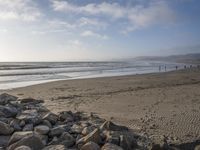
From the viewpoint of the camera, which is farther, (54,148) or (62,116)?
(62,116)

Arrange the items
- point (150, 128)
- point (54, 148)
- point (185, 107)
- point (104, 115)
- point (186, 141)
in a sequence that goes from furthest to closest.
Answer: point (185, 107)
point (104, 115)
point (150, 128)
point (186, 141)
point (54, 148)

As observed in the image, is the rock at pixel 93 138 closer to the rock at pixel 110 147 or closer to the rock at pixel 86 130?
the rock at pixel 110 147

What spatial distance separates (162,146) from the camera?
5.74 metres

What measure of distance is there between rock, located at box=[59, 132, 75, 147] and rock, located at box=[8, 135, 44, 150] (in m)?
0.58

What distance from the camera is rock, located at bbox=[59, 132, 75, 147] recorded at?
6.11 metres

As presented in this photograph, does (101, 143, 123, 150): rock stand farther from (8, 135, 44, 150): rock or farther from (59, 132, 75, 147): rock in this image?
(8, 135, 44, 150): rock

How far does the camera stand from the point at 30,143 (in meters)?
5.59

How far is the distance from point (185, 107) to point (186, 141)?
454 cm

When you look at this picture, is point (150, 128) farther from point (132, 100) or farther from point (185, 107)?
point (132, 100)

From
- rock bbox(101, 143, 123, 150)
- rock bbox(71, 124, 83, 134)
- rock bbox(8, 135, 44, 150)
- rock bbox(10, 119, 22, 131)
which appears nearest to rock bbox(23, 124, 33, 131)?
rock bbox(10, 119, 22, 131)

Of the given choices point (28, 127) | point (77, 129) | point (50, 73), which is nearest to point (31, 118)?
point (28, 127)

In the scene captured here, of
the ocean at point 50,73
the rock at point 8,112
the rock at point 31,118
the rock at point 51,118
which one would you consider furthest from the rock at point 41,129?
the ocean at point 50,73

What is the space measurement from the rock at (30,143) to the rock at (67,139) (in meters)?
0.58

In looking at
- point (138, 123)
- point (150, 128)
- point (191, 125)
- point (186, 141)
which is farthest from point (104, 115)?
point (186, 141)
